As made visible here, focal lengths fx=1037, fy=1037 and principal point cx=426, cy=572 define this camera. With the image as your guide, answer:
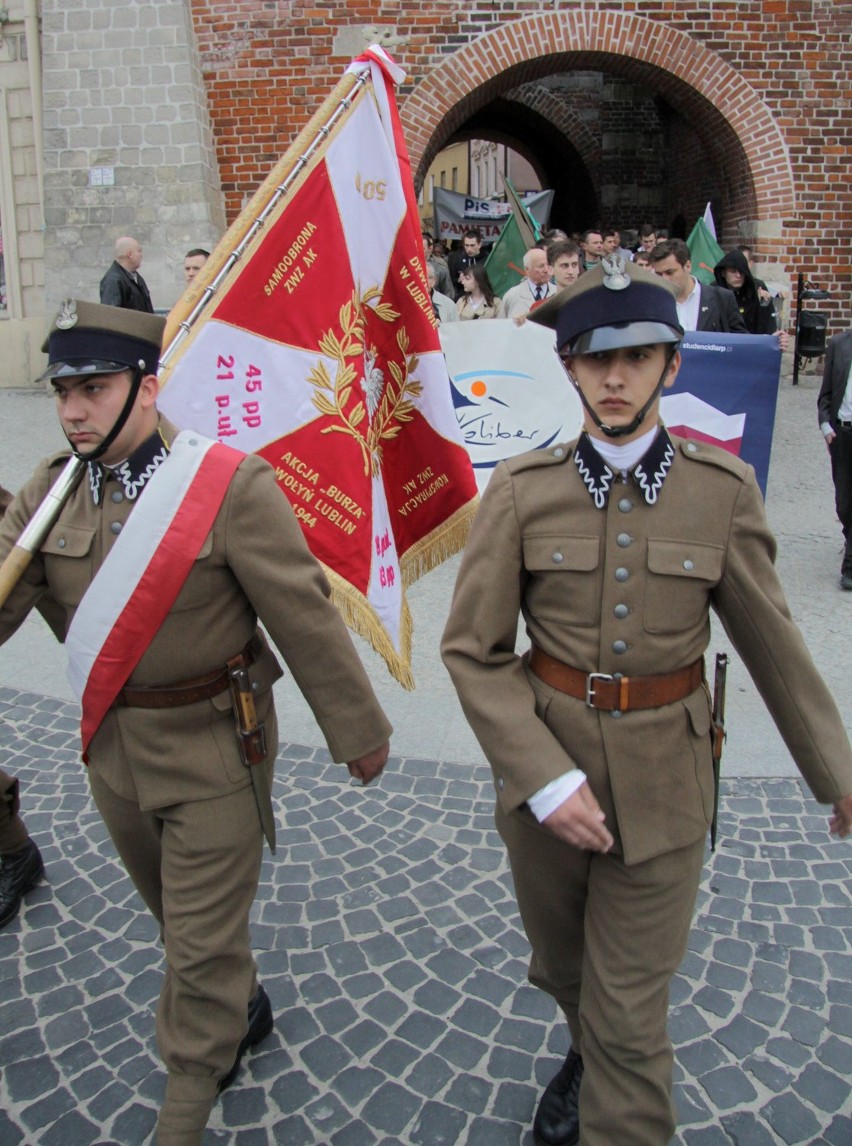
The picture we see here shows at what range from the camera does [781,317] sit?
13.1 meters

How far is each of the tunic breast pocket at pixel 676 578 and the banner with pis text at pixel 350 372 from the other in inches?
47.3

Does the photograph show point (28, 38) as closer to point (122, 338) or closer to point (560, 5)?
point (560, 5)

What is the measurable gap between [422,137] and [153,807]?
11.7 metres

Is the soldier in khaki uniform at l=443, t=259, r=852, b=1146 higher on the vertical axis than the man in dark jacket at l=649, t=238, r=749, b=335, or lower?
lower

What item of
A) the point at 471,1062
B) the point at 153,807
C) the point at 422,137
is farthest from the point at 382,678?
the point at 422,137

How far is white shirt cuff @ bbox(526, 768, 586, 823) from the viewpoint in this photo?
2.03m

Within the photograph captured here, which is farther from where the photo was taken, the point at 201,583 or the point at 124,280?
the point at 124,280

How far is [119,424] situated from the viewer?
226 centimetres

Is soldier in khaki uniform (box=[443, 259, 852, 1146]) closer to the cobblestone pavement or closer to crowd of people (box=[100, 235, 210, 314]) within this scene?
the cobblestone pavement

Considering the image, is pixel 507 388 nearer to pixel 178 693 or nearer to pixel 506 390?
pixel 506 390

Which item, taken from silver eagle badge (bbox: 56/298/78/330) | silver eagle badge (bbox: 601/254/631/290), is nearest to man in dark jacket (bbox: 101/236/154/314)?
silver eagle badge (bbox: 56/298/78/330)

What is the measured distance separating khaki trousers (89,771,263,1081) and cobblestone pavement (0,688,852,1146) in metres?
0.41

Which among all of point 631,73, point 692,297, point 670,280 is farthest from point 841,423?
point 631,73

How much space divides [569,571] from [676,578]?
22cm
